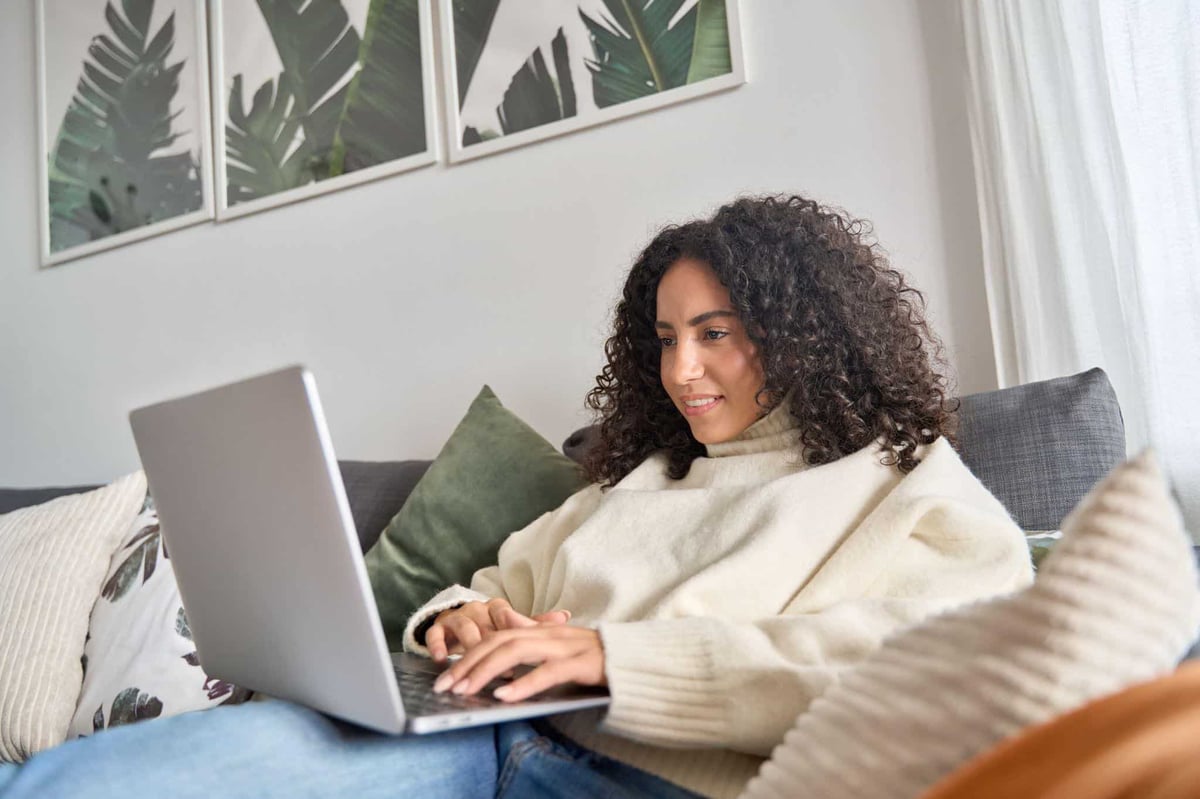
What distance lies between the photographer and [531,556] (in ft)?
4.63

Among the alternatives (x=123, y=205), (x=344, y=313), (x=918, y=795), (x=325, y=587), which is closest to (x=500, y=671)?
(x=325, y=587)

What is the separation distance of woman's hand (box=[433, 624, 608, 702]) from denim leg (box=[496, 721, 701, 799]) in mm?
88

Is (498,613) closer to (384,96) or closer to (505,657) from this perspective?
(505,657)

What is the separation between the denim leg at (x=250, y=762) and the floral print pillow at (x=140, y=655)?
0.70 metres

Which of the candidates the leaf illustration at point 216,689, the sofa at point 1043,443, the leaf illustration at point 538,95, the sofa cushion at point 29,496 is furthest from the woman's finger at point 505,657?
the sofa cushion at point 29,496

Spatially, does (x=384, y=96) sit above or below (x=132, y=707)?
above

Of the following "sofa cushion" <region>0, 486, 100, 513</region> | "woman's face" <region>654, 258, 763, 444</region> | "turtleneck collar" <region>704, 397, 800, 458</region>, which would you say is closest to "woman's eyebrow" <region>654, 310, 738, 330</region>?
"woman's face" <region>654, 258, 763, 444</region>

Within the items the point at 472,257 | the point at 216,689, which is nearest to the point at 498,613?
the point at 216,689

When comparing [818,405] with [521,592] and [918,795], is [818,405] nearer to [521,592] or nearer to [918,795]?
[521,592]

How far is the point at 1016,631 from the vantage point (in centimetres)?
56

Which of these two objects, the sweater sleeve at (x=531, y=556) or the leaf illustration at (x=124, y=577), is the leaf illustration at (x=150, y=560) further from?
the sweater sleeve at (x=531, y=556)

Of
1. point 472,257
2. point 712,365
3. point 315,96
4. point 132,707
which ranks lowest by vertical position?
point 132,707

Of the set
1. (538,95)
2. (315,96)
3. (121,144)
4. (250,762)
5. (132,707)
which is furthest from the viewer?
(121,144)

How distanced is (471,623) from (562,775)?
0.25 meters
